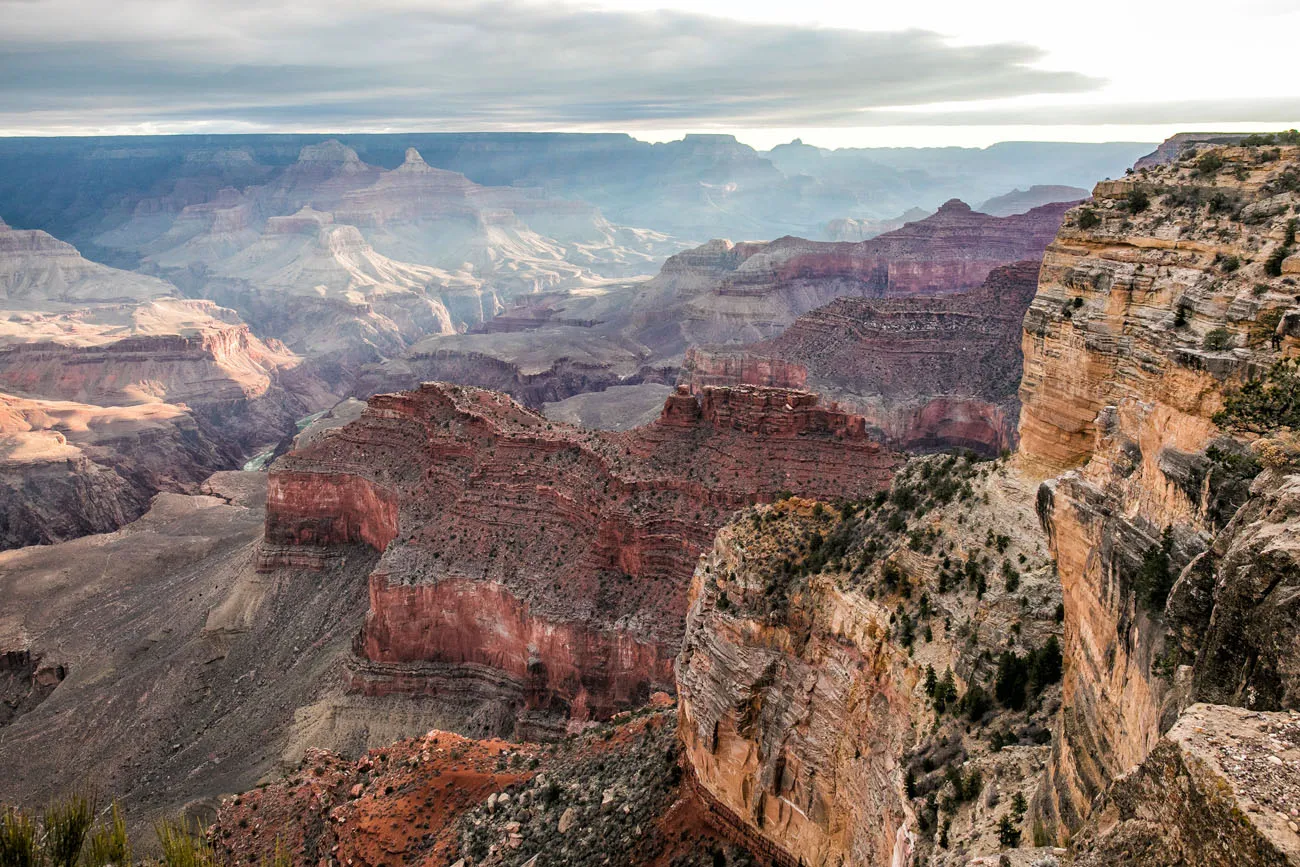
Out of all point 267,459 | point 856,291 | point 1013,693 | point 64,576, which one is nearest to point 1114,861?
point 1013,693

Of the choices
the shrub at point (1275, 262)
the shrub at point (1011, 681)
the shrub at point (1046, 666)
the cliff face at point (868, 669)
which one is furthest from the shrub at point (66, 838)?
the shrub at point (1275, 262)

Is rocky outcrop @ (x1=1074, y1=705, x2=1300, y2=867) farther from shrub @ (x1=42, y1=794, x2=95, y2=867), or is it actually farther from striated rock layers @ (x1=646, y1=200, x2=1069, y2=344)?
striated rock layers @ (x1=646, y1=200, x2=1069, y2=344)

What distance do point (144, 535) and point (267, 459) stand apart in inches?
1902

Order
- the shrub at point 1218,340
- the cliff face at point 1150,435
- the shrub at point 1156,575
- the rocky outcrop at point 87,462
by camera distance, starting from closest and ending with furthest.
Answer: the cliff face at point 1150,435 → the shrub at point 1156,575 → the shrub at point 1218,340 → the rocky outcrop at point 87,462

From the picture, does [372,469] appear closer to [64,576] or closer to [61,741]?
[61,741]

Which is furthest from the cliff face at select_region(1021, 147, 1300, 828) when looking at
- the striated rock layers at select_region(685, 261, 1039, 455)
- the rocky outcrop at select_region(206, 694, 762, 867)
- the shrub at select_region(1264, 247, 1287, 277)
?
the striated rock layers at select_region(685, 261, 1039, 455)

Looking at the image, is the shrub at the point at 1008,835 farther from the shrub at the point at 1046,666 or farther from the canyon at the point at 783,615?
the shrub at the point at 1046,666

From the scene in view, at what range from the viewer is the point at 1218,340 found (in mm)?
15250

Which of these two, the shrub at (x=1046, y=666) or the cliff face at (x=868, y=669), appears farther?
the shrub at (x=1046, y=666)

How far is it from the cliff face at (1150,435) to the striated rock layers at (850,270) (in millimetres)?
109564

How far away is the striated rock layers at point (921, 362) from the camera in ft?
258

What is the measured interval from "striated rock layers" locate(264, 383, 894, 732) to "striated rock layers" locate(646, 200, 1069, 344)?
304 feet

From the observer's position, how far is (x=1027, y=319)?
23.1 metres

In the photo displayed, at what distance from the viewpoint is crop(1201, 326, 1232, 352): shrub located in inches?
588
